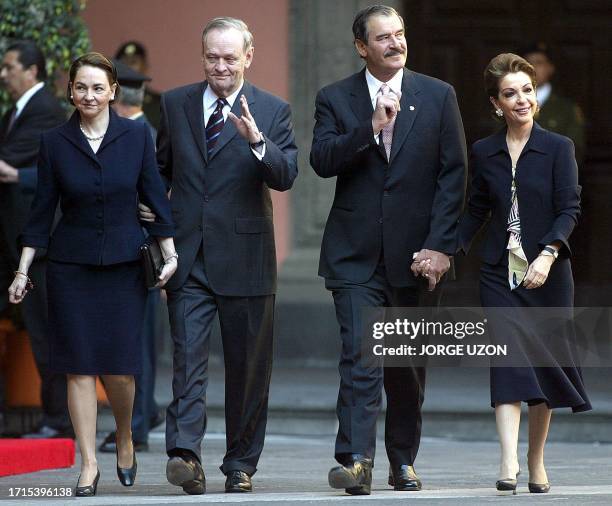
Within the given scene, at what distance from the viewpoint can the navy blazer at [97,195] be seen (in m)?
7.29

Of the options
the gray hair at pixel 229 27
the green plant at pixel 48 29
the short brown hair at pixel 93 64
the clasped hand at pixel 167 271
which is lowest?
the clasped hand at pixel 167 271

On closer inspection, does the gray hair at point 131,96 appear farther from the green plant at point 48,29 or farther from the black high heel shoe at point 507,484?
the black high heel shoe at point 507,484

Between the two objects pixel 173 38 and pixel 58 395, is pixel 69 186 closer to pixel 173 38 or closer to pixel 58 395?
pixel 58 395

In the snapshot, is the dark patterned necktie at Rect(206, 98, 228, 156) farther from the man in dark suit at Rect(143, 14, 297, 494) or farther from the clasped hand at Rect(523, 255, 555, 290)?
the clasped hand at Rect(523, 255, 555, 290)

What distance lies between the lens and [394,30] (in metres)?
7.20

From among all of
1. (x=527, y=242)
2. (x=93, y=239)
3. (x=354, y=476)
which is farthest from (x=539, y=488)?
(x=93, y=239)

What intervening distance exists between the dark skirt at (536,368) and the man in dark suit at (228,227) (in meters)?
0.91

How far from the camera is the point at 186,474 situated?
701cm

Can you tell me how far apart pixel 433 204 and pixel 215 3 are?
224 inches

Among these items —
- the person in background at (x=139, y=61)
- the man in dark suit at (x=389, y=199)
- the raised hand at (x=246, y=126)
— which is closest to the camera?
the raised hand at (x=246, y=126)

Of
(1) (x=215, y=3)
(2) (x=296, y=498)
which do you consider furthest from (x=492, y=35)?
(2) (x=296, y=498)

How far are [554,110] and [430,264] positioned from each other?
200 inches

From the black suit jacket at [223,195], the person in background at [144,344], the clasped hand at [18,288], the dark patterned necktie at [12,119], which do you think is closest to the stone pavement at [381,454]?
the person in background at [144,344]

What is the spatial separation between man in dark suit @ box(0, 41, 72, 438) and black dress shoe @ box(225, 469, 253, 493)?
8.00 ft
